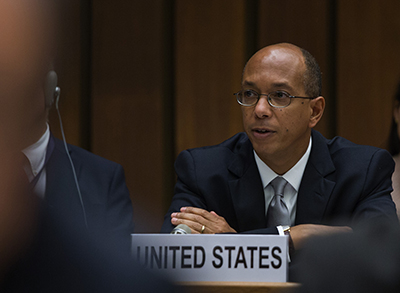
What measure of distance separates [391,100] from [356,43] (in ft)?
1.09

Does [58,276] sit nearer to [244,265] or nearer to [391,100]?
[244,265]

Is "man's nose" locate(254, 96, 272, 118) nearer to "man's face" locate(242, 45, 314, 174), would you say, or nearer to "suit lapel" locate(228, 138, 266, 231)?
"man's face" locate(242, 45, 314, 174)

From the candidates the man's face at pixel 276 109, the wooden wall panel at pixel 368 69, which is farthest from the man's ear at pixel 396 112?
the man's face at pixel 276 109

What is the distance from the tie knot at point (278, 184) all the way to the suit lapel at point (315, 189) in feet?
0.23

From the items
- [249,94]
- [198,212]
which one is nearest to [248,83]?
[249,94]

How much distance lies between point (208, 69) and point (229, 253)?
1.60m

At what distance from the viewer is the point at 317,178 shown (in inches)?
63.7

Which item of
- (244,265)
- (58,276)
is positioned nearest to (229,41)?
(244,265)

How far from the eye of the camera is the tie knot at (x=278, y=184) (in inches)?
65.1

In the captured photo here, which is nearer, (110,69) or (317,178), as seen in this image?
(317,178)

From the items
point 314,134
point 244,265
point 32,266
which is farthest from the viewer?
point 314,134

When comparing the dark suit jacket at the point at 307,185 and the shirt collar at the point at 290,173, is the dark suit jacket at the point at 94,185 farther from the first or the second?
the shirt collar at the point at 290,173

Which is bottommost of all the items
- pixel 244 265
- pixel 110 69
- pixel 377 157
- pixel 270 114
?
pixel 244 265

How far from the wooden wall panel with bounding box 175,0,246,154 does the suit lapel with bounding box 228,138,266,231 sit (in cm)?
70
